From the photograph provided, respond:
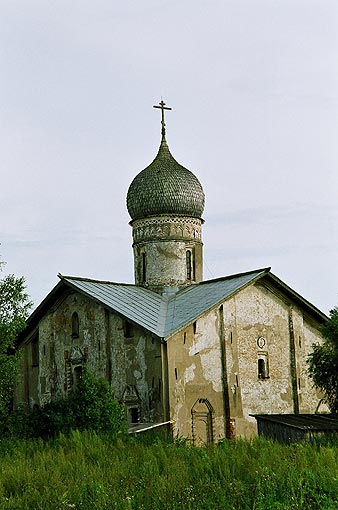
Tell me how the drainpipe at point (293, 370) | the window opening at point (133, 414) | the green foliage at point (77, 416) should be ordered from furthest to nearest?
the drainpipe at point (293, 370)
the window opening at point (133, 414)
the green foliage at point (77, 416)

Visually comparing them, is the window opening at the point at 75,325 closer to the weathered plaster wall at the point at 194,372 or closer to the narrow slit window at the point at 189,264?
the narrow slit window at the point at 189,264

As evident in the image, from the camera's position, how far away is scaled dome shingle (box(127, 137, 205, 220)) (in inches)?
1136

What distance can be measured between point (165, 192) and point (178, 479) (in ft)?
59.0

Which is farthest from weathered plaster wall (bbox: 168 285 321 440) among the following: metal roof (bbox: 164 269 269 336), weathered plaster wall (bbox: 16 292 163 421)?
weathered plaster wall (bbox: 16 292 163 421)

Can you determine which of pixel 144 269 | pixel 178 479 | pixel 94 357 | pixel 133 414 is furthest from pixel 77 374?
pixel 178 479

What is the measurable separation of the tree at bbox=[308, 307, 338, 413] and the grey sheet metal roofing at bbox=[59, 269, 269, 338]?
3.13 m

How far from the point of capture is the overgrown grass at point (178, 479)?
10633 millimetres

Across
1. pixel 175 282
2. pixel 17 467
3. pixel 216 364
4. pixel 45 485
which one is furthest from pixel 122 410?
pixel 45 485

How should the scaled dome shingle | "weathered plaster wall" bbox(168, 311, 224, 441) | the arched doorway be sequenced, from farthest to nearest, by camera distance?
the scaled dome shingle < the arched doorway < "weathered plaster wall" bbox(168, 311, 224, 441)

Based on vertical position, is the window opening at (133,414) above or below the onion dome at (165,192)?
below

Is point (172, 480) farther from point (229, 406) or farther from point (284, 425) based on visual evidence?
point (229, 406)

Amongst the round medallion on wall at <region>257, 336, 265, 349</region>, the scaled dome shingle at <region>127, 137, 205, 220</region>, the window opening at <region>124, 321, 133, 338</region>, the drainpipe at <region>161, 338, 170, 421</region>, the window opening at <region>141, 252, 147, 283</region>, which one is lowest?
the drainpipe at <region>161, 338, 170, 421</region>

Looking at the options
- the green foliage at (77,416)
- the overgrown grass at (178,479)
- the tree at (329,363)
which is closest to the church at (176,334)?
the green foliage at (77,416)

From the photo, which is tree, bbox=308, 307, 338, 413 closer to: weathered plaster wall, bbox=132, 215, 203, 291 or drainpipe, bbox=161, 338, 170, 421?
drainpipe, bbox=161, 338, 170, 421
